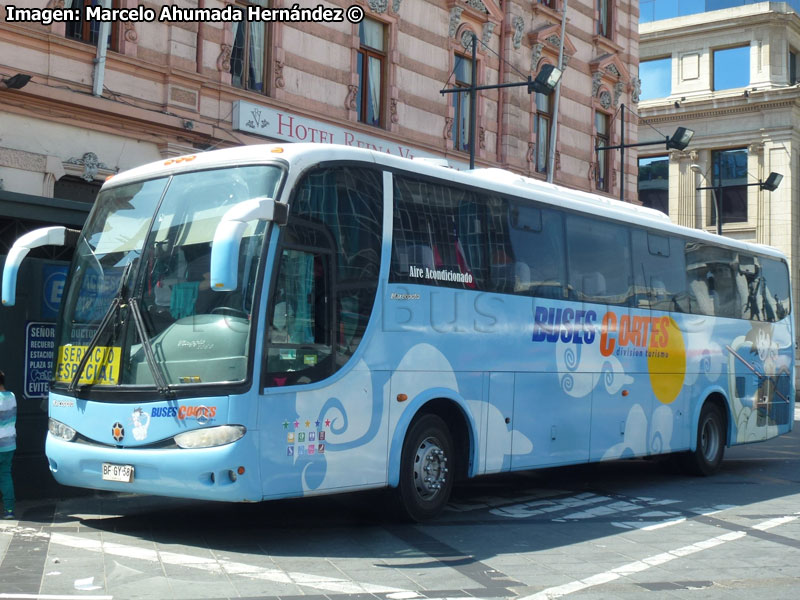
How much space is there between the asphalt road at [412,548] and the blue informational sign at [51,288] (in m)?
2.07

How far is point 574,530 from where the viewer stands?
1009cm

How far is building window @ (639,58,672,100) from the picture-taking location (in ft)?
173

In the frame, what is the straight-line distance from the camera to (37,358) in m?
11.3

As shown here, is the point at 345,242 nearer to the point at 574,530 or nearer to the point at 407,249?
the point at 407,249

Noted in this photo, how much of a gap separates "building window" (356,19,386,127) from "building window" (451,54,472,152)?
264 cm

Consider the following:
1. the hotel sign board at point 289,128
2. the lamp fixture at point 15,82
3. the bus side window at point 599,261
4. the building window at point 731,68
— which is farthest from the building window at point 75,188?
the building window at point 731,68

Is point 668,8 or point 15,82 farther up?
point 668,8

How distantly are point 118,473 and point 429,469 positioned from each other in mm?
3076

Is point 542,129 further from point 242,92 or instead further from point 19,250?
point 19,250

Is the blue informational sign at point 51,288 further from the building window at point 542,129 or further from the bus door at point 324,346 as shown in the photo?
the building window at point 542,129

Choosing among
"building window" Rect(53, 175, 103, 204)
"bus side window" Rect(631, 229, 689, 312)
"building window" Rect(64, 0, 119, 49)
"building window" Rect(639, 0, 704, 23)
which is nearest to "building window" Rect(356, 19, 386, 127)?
"building window" Rect(64, 0, 119, 49)

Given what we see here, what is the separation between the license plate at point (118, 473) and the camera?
861 centimetres

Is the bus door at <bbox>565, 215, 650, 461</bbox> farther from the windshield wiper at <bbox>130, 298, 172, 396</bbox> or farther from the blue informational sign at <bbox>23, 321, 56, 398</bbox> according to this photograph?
the blue informational sign at <bbox>23, 321, 56, 398</bbox>

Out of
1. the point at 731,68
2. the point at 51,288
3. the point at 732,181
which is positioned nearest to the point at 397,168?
the point at 51,288
